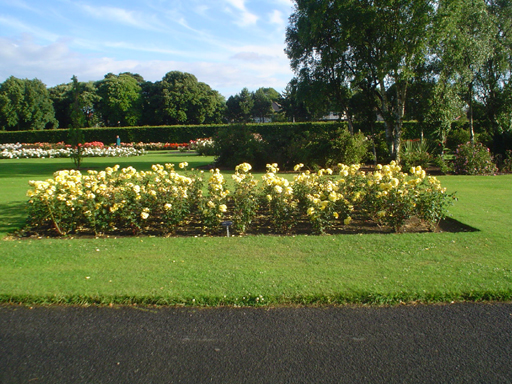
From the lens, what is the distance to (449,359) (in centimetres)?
322

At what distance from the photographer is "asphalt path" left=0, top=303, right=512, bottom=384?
304cm

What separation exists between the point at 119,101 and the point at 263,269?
207ft

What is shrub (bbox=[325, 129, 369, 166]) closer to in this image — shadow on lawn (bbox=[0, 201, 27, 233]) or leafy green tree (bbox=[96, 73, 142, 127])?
shadow on lawn (bbox=[0, 201, 27, 233])

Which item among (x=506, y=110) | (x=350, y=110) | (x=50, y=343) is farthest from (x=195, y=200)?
(x=506, y=110)

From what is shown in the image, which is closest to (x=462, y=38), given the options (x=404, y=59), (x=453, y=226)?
(x=404, y=59)

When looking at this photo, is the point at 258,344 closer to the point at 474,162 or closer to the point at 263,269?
the point at 263,269

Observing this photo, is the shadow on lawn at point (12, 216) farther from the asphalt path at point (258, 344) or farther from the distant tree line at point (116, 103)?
the distant tree line at point (116, 103)

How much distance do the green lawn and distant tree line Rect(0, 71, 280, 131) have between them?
56928mm

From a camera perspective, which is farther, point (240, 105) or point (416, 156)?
point (240, 105)

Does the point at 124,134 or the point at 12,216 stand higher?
the point at 124,134

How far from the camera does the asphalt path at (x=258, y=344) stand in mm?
3043

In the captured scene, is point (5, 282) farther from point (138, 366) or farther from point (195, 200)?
point (195, 200)

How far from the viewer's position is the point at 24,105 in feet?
194

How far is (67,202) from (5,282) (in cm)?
230
